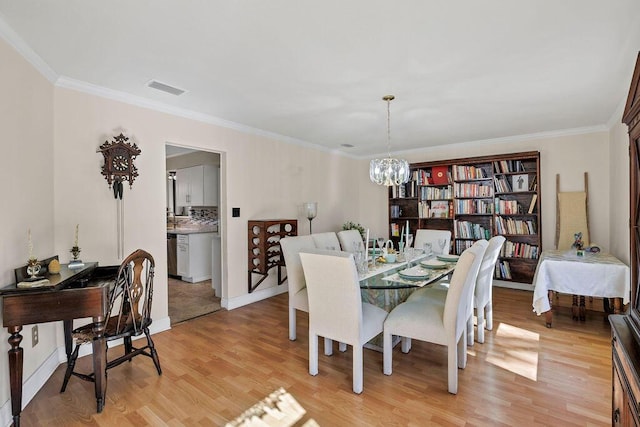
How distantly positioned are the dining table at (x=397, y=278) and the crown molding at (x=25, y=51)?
278 cm

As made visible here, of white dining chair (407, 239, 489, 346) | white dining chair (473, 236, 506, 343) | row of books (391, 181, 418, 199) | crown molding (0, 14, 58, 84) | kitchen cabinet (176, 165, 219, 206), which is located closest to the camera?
crown molding (0, 14, 58, 84)

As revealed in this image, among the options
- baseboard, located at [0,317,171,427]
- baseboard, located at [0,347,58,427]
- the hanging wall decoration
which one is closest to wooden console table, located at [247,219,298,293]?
the hanging wall decoration

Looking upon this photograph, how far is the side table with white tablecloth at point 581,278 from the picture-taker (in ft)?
10.1

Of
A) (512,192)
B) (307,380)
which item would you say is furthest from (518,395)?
(512,192)

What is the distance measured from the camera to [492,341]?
9.82 feet

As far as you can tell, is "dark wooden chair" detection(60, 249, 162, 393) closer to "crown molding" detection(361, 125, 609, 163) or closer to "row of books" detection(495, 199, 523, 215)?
"row of books" detection(495, 199, 523, 215)

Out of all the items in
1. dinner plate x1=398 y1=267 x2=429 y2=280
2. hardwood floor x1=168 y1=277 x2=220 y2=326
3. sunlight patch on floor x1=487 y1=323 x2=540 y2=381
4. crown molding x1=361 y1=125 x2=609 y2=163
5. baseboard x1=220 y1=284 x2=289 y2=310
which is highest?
crown molding x1=361 y1=125 x2=609 y2=163

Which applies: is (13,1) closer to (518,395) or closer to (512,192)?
(518,395)

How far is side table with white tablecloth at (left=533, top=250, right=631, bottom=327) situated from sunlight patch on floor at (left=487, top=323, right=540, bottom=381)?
36 cm

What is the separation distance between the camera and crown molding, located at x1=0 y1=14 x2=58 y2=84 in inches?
76.0

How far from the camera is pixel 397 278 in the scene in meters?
2.49

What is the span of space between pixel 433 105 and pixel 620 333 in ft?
8.95

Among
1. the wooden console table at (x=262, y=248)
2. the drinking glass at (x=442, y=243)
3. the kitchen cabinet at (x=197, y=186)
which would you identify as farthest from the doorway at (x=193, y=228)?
the drinking glass at (x=442, y=243)

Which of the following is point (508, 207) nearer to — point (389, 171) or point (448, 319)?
point (389, 171)
